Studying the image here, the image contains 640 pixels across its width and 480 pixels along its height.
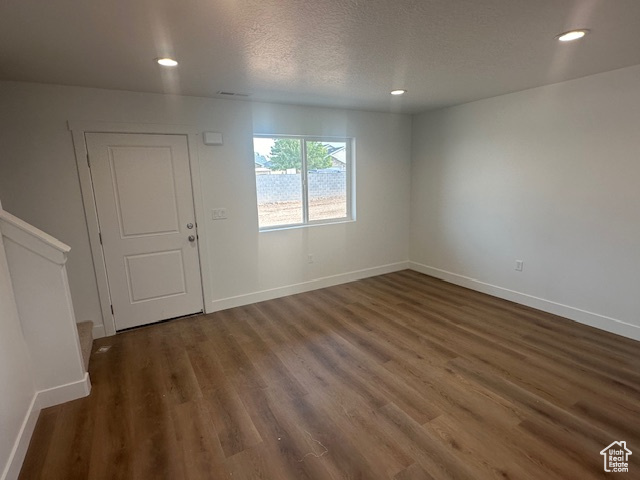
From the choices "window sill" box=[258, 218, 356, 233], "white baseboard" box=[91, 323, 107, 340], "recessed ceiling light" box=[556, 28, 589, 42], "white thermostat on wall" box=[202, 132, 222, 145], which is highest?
"recessed ceiling light" box=[556, 28, 589, 42]

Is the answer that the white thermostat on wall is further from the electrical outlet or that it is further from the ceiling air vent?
the electrical outlet

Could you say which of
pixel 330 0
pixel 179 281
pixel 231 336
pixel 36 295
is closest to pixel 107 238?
pixel 179 281

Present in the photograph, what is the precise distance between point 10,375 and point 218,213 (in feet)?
7.28

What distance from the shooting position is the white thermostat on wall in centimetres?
346

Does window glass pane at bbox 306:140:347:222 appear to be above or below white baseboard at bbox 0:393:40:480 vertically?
above

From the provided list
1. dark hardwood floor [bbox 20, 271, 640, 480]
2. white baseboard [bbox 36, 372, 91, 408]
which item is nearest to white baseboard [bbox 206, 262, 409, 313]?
dark hardwood floor [bbox 20, 271, 640, 480]

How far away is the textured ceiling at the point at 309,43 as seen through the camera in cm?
166

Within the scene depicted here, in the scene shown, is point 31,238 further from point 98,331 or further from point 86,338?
point 98,331

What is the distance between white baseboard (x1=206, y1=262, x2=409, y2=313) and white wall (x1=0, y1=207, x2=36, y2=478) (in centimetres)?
181

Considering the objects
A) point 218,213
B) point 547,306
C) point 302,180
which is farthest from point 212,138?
point 547,306

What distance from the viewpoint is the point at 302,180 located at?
4242 mm

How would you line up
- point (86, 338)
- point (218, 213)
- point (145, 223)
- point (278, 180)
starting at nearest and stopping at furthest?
point (86, 338) → point (145, 223) → point (218, 213) → point (278, 180)

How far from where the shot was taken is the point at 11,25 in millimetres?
1743

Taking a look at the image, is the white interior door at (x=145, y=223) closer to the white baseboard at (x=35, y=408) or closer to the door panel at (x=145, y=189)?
the door panel at (x=145, y=189)
